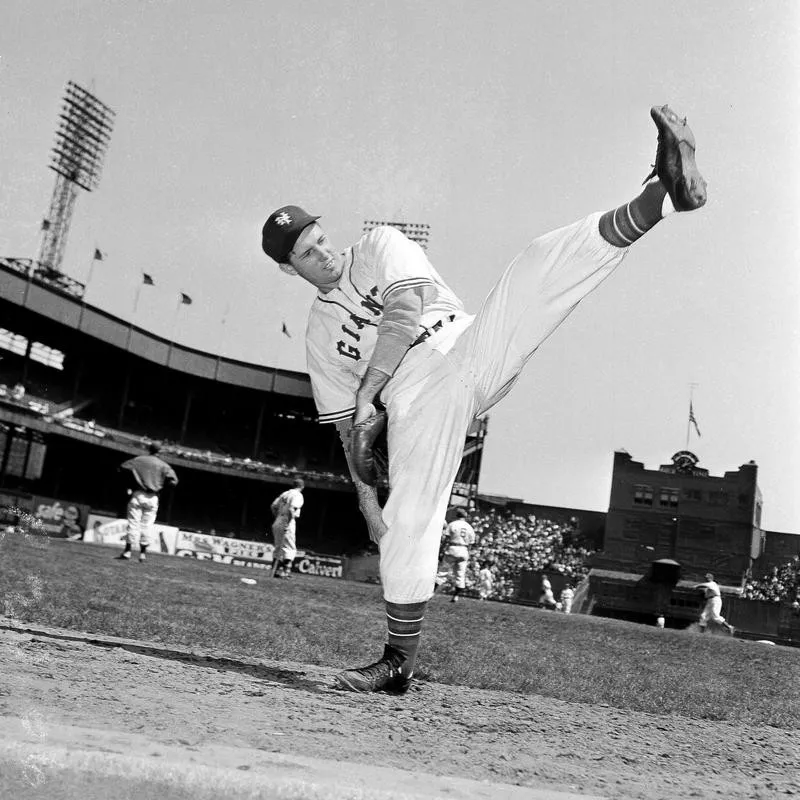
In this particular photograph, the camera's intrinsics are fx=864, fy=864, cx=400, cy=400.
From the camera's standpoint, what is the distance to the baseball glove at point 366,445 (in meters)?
3.72

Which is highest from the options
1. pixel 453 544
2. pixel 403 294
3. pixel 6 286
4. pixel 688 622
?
pixel 6 286

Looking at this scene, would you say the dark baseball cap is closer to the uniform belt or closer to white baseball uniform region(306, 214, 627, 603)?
white baseball uniform region(306, 214, 627, 603)

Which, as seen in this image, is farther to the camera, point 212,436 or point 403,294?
point 212,436

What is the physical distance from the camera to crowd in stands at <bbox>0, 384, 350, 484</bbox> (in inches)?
1271

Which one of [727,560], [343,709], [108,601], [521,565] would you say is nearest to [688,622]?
[521,565]

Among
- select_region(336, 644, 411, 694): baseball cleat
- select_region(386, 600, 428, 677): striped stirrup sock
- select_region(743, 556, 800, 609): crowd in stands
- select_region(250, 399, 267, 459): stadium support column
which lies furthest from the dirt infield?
select_region(250, 399, 267, 459): stadium support column

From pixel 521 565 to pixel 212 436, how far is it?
16455mm

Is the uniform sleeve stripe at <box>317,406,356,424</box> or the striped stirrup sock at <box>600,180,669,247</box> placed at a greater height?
the striped stirrup sock at <box>600,180,669,247</box>

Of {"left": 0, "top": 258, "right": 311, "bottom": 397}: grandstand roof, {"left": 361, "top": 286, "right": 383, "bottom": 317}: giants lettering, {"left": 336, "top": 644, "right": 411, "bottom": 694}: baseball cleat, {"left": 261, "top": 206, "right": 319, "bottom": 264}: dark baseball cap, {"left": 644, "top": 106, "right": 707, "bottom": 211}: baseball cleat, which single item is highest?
{"left": 0, "top": 258, "right": 311, "bottom": 397}: grandstand roof

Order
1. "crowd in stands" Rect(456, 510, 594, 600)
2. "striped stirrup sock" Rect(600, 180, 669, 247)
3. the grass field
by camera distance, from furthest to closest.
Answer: "crowd in stands" Rect(456, 510, 594, 600) → the grass field → "striped stirrup sock" Rect(600, 180, 669, 247)

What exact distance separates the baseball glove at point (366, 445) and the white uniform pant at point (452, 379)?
0.07 meters

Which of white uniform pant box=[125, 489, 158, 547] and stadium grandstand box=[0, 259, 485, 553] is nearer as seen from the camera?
white uniform pant box=[125, 489, 158, 547]

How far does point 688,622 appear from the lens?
123 feet

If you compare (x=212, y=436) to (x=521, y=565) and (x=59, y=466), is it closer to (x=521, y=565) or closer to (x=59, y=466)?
(x=59, y=466)
